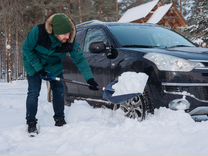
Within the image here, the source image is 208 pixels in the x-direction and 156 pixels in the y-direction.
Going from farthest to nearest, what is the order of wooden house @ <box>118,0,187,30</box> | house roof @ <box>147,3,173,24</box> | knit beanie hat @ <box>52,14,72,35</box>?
wooden house @ <box>118,0,187,30</box> → house roof @ <box>147,3,173,24</box> → knit beanie hat @ <box>52,14,72,35</box>

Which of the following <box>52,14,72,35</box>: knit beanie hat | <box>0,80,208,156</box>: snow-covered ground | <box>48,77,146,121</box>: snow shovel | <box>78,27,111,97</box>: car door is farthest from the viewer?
<box>78,27,111,97</box>: car door

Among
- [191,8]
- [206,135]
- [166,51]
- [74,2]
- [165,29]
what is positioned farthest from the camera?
[191,8]

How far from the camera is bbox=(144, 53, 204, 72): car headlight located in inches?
230

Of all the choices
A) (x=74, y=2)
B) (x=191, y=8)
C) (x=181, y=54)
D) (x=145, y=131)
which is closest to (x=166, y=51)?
(x=181, y=54)

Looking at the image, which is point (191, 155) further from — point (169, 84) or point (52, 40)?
point (52, 40)

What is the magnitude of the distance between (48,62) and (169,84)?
62.9 inches

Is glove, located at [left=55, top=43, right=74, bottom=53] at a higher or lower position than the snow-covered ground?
higher

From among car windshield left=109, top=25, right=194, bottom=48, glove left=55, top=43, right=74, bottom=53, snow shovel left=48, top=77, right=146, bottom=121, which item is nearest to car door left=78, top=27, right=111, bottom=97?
car windshield left=109, top=25, right=194, bottom=48

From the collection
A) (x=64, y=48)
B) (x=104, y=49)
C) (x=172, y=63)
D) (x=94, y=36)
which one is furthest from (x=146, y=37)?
(x=64, y=48)

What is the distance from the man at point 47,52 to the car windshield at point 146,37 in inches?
53.1

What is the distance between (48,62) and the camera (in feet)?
18.8

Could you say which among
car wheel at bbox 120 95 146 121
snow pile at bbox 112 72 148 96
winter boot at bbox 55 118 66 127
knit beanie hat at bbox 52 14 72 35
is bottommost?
winter boot at bbox 55 118 66 127

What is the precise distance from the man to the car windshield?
1348 millimetres

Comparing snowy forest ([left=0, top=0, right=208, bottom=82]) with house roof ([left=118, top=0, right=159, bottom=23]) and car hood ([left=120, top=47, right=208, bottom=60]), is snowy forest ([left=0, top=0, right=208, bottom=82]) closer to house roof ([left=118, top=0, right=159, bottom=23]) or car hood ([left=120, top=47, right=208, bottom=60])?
house roof ([left=118, top=0, right=159, bottom=23])
